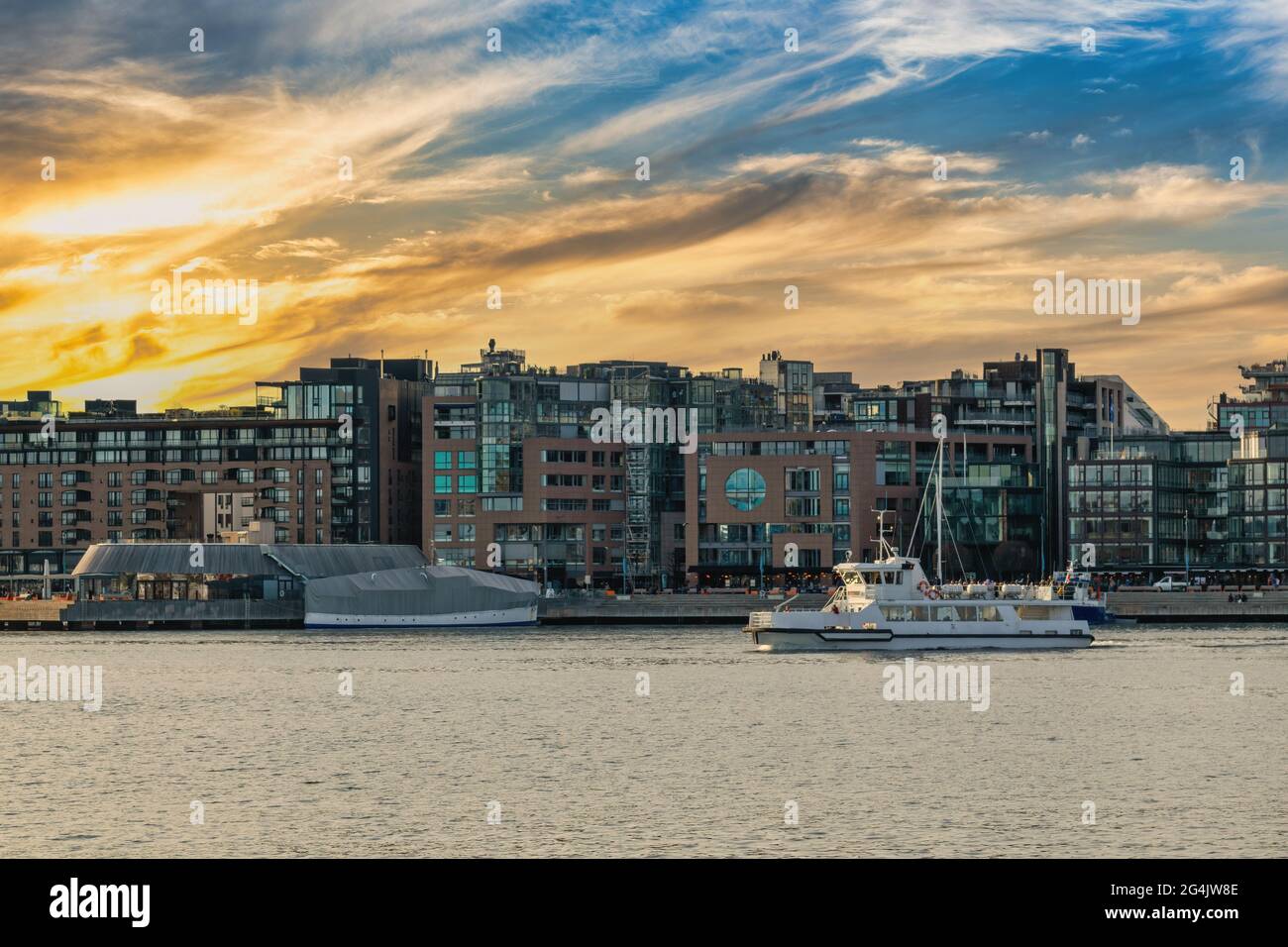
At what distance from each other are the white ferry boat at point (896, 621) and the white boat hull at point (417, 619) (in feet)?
217

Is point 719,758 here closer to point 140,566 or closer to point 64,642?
point 64,642

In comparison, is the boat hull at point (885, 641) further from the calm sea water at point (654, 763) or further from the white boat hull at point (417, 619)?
the white boat hull at point (417, 619)

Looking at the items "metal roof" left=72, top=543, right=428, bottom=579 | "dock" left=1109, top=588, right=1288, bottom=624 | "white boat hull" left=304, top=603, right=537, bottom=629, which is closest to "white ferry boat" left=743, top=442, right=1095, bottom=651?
"dock" left=1109, top=588, right=1288, bottom=624

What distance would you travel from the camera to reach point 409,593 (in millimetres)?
187000

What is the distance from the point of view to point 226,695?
94875 millimetres

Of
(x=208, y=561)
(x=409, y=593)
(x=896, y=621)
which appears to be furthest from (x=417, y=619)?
(x=896, y=621)

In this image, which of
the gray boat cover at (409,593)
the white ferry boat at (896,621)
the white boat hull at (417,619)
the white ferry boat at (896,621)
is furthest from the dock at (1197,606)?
the gray boat cover at (409,593)

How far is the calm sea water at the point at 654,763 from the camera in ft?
146

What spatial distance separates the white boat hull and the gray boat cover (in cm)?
42

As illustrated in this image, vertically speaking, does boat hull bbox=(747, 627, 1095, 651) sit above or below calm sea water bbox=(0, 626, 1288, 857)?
below

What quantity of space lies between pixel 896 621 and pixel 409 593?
75774 millimetres

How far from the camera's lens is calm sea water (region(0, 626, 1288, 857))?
4462cm

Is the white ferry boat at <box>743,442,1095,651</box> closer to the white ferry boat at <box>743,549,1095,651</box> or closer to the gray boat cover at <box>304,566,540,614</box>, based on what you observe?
the white ferry boat at <box>743,549,1095,651</box>
